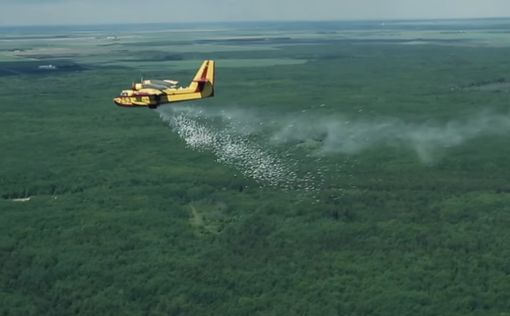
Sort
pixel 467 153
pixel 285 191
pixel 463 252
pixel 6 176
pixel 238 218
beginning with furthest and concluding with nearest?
pixel 467 153 → pixel 6 176 → pixel 285 191 → pixel 238 218 → pixel 463 252

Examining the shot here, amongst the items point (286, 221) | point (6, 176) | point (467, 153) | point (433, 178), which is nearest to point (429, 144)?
point (467, 153)

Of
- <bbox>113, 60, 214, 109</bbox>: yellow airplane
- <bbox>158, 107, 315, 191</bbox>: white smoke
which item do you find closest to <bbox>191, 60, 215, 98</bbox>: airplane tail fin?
<bbox>113, 60, 214, 109</bbox>: yellow airplane

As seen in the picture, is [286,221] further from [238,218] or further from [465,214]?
[465,214]

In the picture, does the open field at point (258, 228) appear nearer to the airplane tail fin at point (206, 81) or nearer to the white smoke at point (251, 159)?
the white smoke at point (251, 159)

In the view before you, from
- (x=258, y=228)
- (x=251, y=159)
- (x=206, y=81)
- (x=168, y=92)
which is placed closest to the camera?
(x=206, y=81)

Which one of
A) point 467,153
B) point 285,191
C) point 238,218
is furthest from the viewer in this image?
point 467,153

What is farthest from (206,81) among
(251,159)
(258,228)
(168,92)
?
(251,159)

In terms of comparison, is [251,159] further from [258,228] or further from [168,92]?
[168,92]
